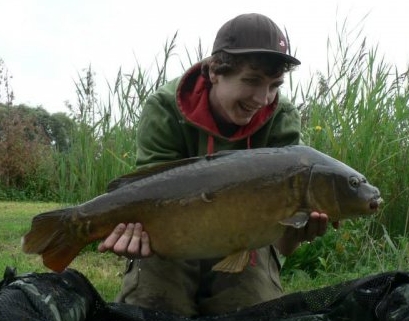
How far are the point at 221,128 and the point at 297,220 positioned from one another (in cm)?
62

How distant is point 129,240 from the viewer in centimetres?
182

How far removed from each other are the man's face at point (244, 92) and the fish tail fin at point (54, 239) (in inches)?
23.5

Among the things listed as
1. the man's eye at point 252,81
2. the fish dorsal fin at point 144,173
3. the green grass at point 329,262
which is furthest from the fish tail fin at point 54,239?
the green grass at point 329,262

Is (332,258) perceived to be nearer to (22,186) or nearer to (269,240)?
(269,240)

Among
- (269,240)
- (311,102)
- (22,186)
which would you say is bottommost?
(22,186)

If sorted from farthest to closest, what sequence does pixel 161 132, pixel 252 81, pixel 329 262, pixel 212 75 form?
pixel 329 262 < pixel 161 132 < pixel 212 75 < pixel 252 81

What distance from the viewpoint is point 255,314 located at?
2.00m

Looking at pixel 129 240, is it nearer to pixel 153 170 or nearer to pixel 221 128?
pixel 153 170

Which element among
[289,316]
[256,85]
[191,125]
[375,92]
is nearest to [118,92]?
[375,92]

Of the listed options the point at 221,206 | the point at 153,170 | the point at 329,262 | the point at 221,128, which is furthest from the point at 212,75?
the point at 329,262

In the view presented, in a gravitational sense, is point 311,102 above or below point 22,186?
above

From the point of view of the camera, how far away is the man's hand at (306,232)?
1818 mm

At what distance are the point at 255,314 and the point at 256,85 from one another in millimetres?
633

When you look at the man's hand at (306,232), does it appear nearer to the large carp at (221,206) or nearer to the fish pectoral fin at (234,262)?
the large carp at (221,206)
